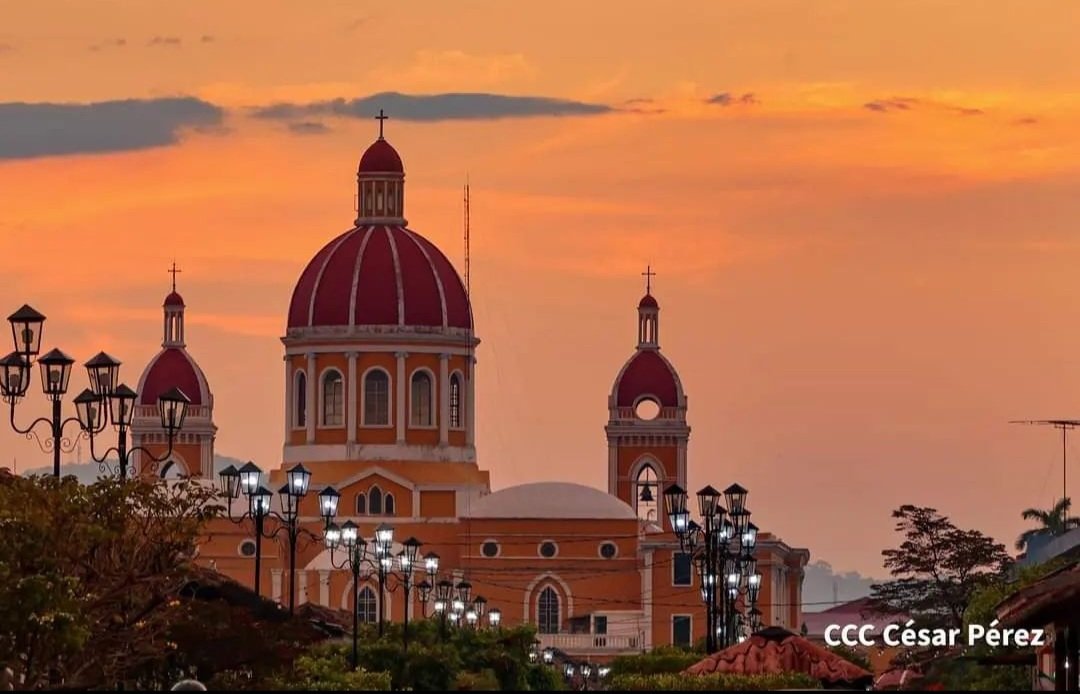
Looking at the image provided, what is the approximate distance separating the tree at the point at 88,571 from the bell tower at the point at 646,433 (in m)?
93.6

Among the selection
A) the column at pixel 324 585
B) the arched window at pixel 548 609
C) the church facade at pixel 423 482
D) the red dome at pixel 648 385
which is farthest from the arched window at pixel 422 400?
the red dome at pixel 648 385

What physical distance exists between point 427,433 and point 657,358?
45.0ft

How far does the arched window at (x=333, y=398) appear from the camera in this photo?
13188 centimetres

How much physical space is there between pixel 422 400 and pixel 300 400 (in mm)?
4376

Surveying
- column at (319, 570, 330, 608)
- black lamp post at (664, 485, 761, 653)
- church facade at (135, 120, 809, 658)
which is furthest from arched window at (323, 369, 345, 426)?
black lamp post at (664, 485, 761, 653)

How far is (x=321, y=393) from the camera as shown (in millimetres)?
132375

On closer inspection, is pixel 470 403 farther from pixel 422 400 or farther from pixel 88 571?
pixel 88 571

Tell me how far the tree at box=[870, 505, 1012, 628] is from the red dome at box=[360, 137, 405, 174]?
88.6ft

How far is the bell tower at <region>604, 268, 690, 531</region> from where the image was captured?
139625 mm

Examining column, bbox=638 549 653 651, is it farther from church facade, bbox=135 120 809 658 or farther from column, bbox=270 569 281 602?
column, bbox=270 569 281 602

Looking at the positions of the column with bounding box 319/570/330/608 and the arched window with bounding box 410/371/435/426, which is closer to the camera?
the column with bounding box 319/570/330/608

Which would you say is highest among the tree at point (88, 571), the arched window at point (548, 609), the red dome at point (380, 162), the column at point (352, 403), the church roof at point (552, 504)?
the red dome at point (380, 162)


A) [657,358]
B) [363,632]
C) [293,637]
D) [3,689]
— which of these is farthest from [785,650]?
[657,358]

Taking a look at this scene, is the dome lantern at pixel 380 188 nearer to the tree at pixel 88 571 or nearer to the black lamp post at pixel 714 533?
the black lamp post at pixel 714 533
